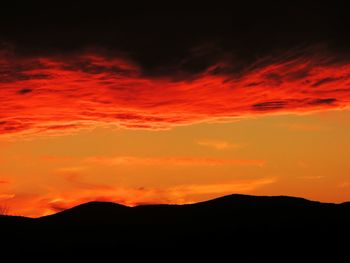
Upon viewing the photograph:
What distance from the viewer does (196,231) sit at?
82.4 feet

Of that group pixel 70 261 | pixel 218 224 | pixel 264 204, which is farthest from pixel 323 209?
pixel 70 261

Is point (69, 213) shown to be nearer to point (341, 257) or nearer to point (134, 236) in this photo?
point (134, 236)

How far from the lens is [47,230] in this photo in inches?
1048

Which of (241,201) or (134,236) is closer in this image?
(134,236)

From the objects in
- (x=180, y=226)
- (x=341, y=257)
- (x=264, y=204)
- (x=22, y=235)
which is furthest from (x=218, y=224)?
(x=22, y=235)

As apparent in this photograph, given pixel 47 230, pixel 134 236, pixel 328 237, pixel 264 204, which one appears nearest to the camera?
pixel 328 237

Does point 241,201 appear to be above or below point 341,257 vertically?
above

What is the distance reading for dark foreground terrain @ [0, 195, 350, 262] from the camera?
22.6 meters

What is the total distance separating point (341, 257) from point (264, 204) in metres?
7.59

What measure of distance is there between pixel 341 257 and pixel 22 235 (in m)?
12.7

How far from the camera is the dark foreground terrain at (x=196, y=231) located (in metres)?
22.6

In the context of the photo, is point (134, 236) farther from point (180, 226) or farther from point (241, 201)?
point (241, 201)

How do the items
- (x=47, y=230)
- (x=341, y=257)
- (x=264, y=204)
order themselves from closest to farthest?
(x=341, y=257) → (x=47, y=230) → (x=264, y=204)

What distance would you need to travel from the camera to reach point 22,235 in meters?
25.9
